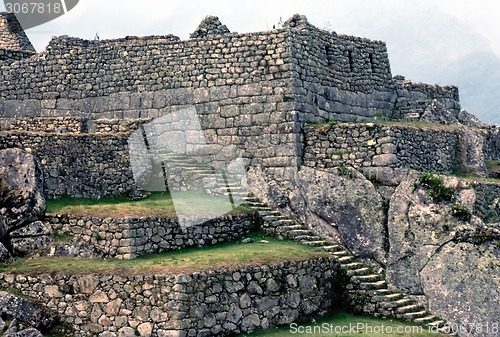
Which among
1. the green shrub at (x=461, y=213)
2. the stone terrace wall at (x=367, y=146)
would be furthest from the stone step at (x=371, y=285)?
the stone terrace wall at (x=367, y=146)

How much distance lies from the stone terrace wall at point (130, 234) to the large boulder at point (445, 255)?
537cm

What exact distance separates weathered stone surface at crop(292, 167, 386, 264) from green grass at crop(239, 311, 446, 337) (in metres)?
2.28

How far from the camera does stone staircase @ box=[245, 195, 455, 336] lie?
19734mm

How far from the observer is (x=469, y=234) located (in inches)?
816

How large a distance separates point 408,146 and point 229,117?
560 cm

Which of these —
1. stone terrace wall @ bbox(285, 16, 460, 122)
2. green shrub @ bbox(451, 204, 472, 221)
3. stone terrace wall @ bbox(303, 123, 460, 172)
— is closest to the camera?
green shrub @ bbox(451, 204, 472, 221)

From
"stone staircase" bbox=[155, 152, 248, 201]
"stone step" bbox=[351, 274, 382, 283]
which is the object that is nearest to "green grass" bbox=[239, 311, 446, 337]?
"stone step" bbox=[351, 274, 382, 283]

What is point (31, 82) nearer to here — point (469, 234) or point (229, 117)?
point (229, 117)

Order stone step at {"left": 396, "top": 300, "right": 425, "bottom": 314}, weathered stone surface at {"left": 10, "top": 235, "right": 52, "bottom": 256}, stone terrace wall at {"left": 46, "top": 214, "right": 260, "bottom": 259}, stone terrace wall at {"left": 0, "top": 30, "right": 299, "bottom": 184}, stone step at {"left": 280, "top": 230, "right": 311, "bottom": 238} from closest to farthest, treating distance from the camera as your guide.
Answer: weathered stone surface at {"left": 10, "top": 235, "right": 52, "bottom": 256}
stone terrace wall at {"left": 46, "top": 214, "right": 260, "bottom": 259}
stone step at {"left": 396, "top": 300, "right": 425, "bottom": 314}
stone step at {"left": 280, "top": 230, "right": 311, "bottom": 238}
stone terrace wall at {"left": 0, "top": 30, "right": 299, "bottom": 184}

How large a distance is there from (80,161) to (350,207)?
25.8ft

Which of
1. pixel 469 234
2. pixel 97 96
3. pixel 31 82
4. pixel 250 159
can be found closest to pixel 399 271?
pixel 469 234

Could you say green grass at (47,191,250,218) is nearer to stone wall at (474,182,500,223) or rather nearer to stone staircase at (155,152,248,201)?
stone staircase at (155,152,248,201)

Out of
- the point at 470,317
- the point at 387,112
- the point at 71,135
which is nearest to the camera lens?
the point at 470,317

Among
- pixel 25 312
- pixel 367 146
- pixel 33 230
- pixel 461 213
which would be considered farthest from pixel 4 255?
pixel 461 213
